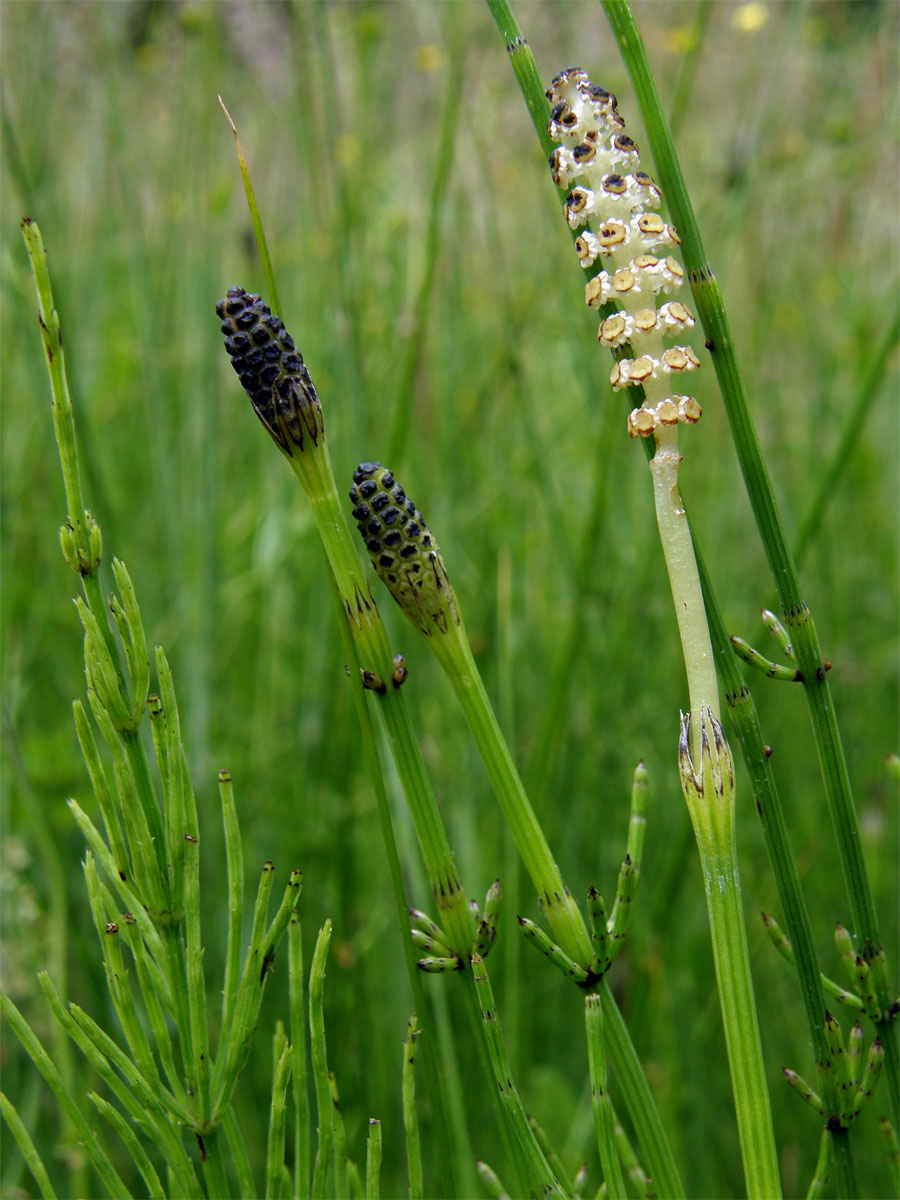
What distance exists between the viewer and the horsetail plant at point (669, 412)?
447 mm

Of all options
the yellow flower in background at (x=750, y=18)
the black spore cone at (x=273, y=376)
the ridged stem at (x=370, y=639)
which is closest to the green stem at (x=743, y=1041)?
the ridged stem at (x=370, y=639)

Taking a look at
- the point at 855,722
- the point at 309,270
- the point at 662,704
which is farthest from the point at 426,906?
the point at 309,270

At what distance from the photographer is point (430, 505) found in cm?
150

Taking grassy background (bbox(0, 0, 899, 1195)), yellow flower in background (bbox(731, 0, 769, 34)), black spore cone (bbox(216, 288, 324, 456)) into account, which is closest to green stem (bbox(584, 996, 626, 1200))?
black spore cone (bbox(216, 288, 324, 456))

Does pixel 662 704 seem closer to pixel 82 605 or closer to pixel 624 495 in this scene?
pixel 624 495

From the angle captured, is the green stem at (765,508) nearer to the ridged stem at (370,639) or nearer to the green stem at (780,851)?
the green stem at (780,851)

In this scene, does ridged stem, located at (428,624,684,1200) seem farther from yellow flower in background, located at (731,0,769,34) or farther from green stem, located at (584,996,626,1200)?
yellow flower in background, located at (731,0,769,34)

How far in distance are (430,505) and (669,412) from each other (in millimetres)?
1044

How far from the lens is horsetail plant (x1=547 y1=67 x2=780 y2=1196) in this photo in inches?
17.6

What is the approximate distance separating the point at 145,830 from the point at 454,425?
1176 mm

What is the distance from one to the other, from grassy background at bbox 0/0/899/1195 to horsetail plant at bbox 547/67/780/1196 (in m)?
0.56

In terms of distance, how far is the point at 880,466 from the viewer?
91.4 inches

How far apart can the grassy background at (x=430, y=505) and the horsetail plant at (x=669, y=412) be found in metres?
0.56

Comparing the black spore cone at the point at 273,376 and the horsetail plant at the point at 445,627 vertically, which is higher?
the black spore cone at the point at 273,376
